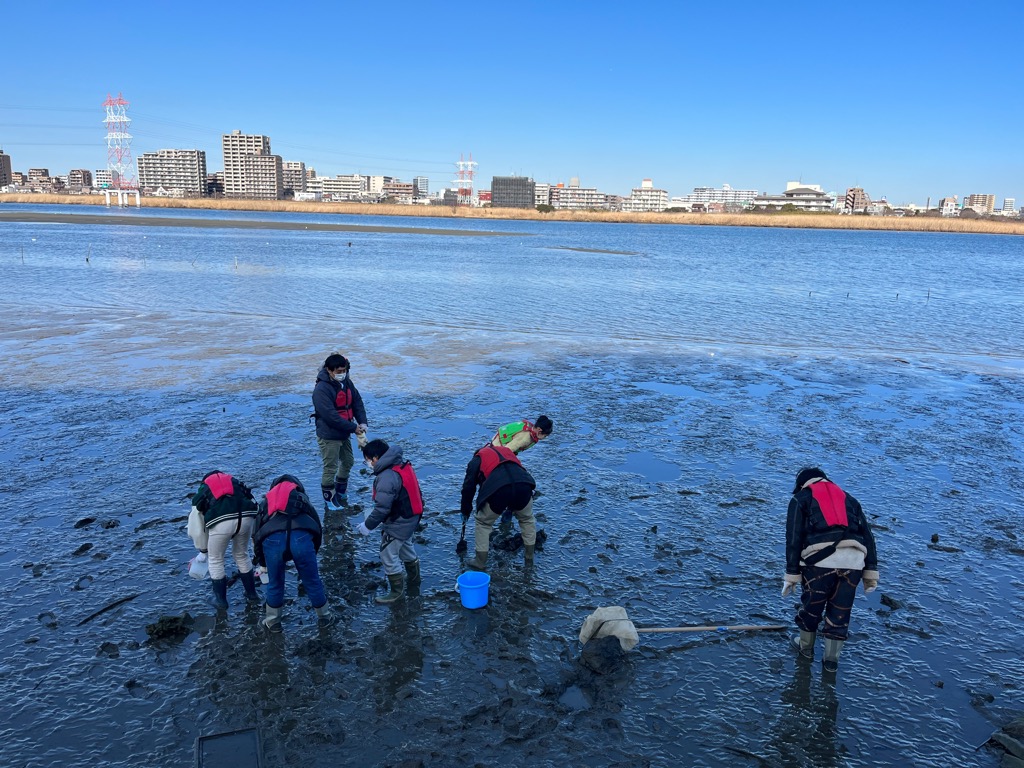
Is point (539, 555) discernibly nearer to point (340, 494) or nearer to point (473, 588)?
point (473, 588)

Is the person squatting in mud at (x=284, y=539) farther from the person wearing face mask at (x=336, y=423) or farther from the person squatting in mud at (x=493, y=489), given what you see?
the person wearing face mask at (x=336, y=423)

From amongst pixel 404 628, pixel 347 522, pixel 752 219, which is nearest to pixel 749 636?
pixel 404 628

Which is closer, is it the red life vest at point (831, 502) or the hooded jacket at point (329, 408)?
the red life vest at point (831, 502)

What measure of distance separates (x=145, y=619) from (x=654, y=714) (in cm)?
498

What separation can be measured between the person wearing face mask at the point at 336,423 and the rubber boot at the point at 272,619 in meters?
2.71

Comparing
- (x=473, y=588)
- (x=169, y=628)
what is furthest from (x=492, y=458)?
(x=169, y=628)

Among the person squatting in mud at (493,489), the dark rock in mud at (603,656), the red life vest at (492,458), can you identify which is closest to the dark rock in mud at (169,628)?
the person squatting in mud at (493,489)

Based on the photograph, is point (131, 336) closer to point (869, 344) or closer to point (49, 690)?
point (49, 690)

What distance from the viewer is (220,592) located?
23.2ft

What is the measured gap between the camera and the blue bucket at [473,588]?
712 centimetres

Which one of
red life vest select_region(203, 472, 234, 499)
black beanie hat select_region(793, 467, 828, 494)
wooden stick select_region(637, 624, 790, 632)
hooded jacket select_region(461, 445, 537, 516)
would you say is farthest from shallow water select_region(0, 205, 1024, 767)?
black beanie hat select_region(793, 467, 828, 494)

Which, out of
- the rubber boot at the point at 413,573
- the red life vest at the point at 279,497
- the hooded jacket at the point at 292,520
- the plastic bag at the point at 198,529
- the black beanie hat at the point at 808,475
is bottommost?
the rubber boot at the point at 413,573

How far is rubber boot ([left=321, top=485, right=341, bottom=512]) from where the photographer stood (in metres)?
9.45

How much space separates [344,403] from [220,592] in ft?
9.37
